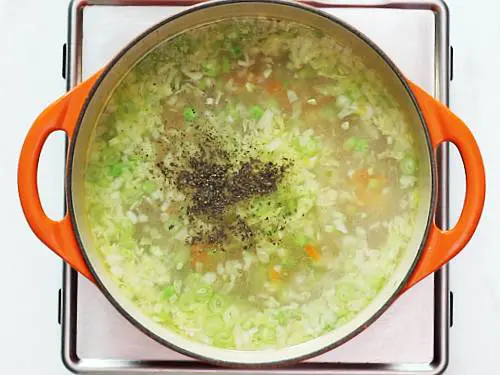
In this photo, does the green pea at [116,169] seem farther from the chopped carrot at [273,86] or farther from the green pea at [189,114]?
the chopped carrot at [273,86]

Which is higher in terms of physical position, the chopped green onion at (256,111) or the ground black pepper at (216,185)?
the chopped green onion at (256,111)

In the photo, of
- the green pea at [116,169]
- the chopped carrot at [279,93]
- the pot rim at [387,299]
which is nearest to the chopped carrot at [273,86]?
the chopped carrot at [279,93]

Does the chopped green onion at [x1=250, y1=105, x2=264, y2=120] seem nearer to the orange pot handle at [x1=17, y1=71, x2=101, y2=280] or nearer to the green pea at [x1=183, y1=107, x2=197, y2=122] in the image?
the green pea at [x1=183, y1=107, x2=197, y2=122]

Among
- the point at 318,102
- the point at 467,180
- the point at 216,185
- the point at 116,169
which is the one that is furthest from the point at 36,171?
the point at 467,180

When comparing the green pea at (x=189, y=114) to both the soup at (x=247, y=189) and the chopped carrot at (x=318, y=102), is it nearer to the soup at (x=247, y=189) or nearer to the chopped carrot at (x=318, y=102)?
the soup at (x=247, y=189)

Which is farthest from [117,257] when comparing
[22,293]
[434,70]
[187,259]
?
[434,70]

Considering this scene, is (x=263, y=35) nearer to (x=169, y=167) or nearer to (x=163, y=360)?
(x=169, y=167)

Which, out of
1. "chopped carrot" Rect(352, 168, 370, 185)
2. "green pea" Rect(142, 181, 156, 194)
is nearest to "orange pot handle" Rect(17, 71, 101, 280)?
"green pea" Rect(142, 181, 156, 194)
